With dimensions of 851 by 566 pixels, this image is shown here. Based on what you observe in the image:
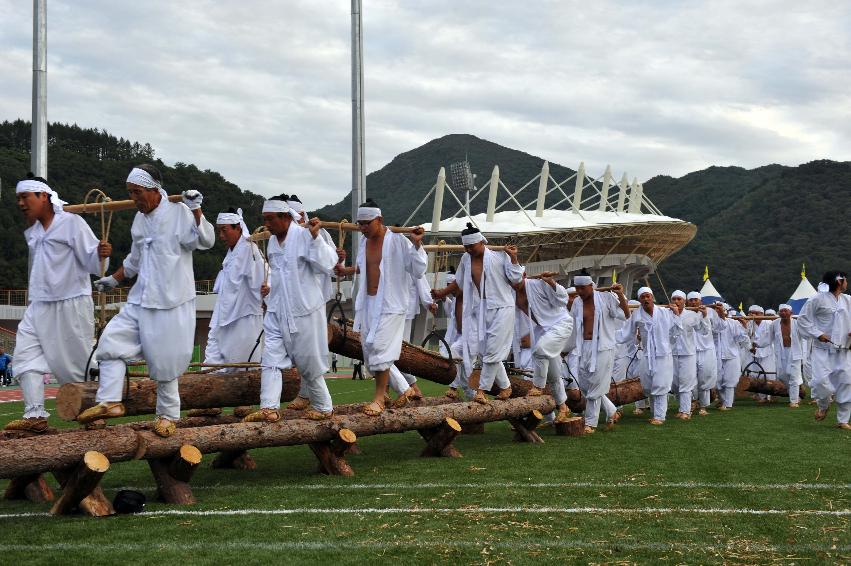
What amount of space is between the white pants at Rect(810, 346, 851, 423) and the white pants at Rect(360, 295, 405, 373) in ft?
20.9

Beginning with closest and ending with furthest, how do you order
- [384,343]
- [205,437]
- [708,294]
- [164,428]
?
[164,428] < [205,437] < [384,343] < [708,294]

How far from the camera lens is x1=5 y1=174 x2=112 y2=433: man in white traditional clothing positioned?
740cm

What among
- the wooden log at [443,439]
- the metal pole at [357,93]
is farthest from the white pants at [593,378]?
the metal pole at [357,93]

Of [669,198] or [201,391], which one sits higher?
[669,198]

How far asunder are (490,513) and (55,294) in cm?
366

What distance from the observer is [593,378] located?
12.2 m

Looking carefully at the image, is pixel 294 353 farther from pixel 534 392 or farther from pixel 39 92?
pixel 39 92

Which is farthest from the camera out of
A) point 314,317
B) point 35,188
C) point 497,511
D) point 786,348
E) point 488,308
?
point 786,348

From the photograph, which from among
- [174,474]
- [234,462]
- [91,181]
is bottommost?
[234,462]

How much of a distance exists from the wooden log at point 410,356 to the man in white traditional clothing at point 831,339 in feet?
15.7

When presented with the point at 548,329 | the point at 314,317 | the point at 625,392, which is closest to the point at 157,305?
the point at 314,317

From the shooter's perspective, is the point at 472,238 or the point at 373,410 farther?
the point at 472,238

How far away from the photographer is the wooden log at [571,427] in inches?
461

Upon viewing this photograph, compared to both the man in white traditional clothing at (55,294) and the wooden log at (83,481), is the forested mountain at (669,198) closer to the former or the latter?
the man in white traditional clothing at (55,294)
